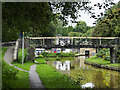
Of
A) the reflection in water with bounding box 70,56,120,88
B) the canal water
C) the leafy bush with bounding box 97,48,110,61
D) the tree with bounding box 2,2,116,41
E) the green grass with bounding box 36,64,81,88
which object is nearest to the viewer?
the tree with bounding box 2,2,116,41

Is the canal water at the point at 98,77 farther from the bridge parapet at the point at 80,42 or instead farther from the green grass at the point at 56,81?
the bridge parapet at the point at 80,42

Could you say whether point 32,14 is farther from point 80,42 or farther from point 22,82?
point 80,42

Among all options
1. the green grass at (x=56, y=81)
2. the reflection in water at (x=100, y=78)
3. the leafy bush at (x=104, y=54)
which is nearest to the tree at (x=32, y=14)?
the green grass at (x=56, y=81)

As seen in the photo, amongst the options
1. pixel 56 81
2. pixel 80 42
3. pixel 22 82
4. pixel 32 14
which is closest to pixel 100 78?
pixel 80 42

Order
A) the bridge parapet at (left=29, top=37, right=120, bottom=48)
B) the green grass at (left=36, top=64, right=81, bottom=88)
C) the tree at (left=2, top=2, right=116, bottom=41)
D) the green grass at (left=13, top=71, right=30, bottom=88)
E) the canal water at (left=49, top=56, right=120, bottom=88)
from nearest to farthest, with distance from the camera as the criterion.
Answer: the tree at (left=2, top=2, right=116, bottom=41), the green grass at (left=13, top=71, right=30, bottom=88), the green grass at (left=36, top=64, right=81, bottom=88), the canal water at (left=49, top=56, right=120, bottom=88), the bridge parapet at (left=29, top=37, right=120, bottom=48)

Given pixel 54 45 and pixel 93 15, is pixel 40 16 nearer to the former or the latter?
pixel 93 15

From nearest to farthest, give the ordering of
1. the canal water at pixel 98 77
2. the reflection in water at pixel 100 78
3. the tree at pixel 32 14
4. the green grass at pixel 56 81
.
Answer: the tree at pixel 32 14
the green grass at pixel 56 81
the canal water at pixel 98 77
the reflection in water at pixel 100 78

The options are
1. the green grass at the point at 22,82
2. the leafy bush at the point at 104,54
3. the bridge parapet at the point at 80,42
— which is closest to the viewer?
the green grass at the point at 22,82

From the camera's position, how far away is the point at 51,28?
662cm

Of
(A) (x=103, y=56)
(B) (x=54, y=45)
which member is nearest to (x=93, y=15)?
(B) (x=54, y=45)

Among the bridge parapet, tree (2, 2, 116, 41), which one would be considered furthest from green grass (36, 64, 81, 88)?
the bridge parapet

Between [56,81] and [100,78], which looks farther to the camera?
[100,78]

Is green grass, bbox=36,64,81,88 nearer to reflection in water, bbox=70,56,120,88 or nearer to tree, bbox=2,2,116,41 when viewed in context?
reflection in water, bbox=70,56,120,88

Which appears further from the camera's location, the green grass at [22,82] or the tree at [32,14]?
the green grass at [22,82]
